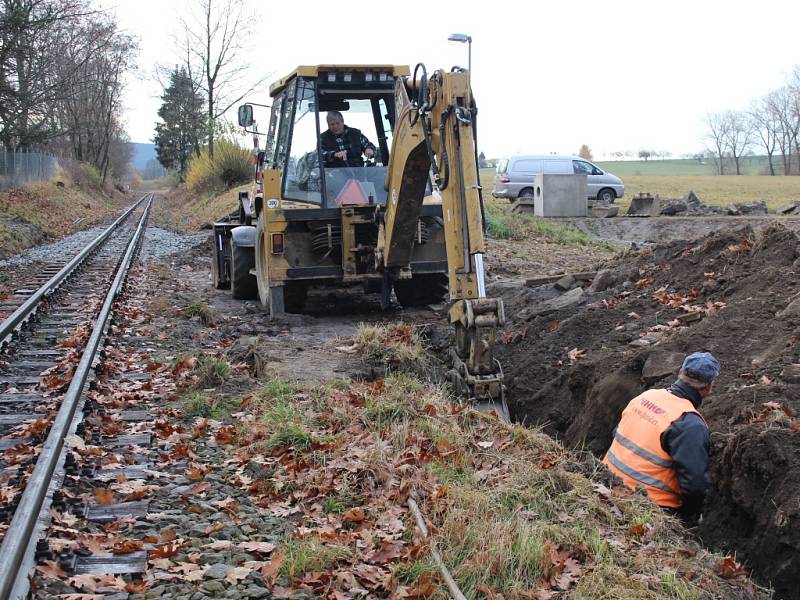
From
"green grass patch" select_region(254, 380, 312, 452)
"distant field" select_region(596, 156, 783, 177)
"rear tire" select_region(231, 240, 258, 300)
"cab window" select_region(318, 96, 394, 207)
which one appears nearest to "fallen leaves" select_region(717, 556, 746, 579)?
"green grass patch" select_region(254, 380, 312, 452)

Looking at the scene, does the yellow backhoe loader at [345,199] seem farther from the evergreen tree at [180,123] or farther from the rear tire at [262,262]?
the evergreen tree at [180,123]

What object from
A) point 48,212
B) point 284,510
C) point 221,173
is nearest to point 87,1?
point 48,212

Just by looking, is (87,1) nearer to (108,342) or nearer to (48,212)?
(48,212)

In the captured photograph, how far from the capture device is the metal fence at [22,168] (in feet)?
104

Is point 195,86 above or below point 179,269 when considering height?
above

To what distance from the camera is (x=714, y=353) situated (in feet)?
22.6

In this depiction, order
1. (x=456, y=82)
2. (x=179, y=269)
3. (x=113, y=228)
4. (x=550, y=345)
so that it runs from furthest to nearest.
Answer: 1. (x=113, y=228)
2. (x=179, y=269)
3. (x=550, y=345)
4. (x=456, y=82)

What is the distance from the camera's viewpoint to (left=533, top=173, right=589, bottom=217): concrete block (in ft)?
82.0

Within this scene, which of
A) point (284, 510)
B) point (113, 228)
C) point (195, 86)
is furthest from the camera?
point (195, 86)

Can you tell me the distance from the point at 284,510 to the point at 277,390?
235 centimetres

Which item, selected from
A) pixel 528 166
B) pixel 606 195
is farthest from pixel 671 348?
pixel 606 195

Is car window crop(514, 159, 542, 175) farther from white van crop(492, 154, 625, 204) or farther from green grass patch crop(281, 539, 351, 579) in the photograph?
green grass patch crop(281, 539, 351, 579)

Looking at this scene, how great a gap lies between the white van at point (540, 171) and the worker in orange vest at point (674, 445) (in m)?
23.2

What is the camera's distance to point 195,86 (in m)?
49.7
